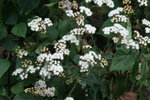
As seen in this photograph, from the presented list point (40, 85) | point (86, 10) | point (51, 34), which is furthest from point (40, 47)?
point (86, 10)

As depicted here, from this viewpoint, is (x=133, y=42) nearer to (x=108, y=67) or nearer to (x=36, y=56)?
(x=108, y=67)

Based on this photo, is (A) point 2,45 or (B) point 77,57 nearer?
(B) point 77,57

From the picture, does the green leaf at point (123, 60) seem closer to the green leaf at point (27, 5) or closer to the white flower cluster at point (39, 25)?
the white flower cluster at point (39, 25)

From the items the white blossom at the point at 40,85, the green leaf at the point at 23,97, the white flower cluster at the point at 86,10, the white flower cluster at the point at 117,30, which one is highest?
the white flower cluster at the point at 86,10

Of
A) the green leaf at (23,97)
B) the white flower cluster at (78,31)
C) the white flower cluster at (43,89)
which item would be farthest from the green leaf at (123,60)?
the green leaf at (23,97)

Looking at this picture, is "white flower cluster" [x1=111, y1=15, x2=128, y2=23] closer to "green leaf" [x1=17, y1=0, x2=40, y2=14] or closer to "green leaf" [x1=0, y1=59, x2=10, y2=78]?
"green leaf" [x1=17, y1=0, x2=40, y2=14]

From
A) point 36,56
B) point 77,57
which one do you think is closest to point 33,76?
point 36,56

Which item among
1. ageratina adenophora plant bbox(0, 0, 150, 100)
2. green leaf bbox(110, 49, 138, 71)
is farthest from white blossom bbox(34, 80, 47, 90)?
green leaf bbox(110, 49, 138, 71)

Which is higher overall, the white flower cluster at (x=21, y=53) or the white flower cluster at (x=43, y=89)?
the white flower cluster at (x=21, y=53)
